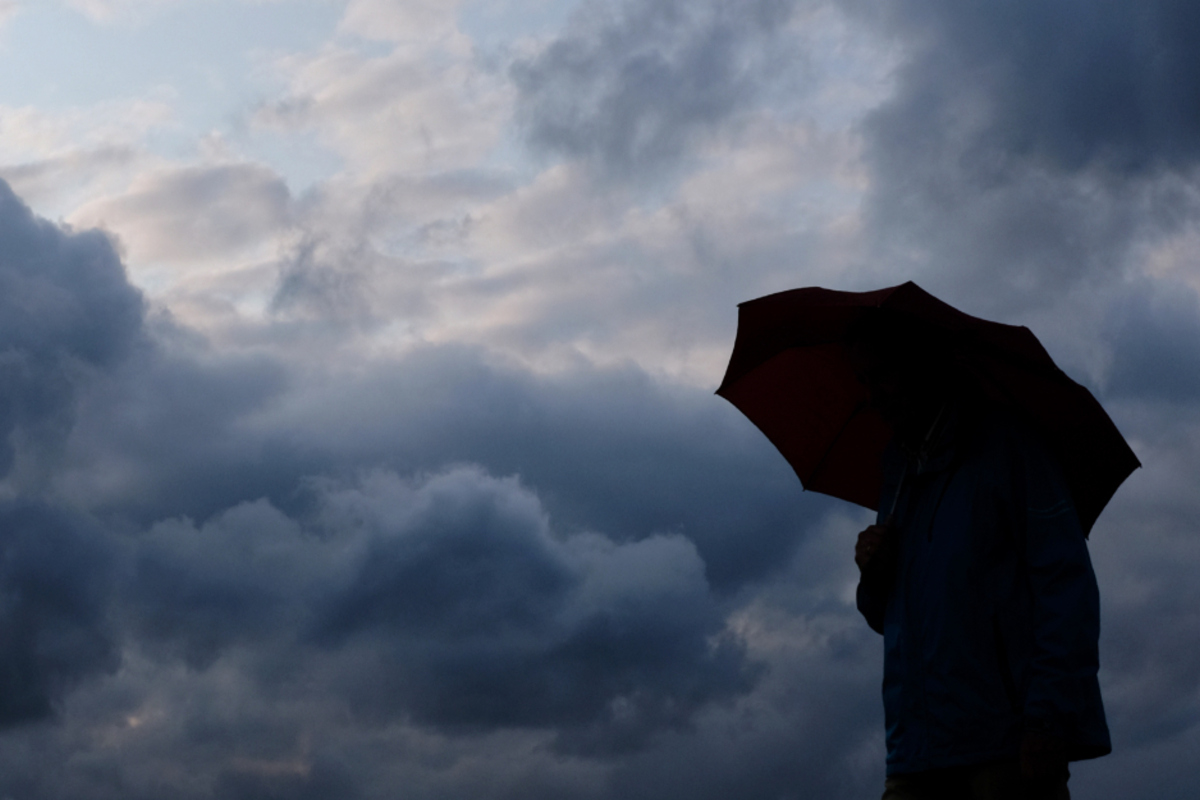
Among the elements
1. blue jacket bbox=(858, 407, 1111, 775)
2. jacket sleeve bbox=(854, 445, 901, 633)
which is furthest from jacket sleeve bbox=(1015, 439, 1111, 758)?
jacket sleeve bbox=(854, 445, 901, 633)

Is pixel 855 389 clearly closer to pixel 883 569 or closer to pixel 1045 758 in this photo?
pixel 883 569

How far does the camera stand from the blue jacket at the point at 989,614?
4.46 meters

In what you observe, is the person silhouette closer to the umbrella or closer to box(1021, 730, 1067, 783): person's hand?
box(1021, 730, 1067, 783): person's hand

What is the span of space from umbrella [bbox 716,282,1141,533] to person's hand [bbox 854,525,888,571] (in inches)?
29.8

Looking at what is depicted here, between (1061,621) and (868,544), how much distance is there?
1024 millimetres

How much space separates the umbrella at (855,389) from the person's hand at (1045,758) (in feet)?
4.61

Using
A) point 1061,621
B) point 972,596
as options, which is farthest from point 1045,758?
point 972,596

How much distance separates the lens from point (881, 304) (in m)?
5.16

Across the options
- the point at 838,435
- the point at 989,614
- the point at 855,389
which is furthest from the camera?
the point at 838,435

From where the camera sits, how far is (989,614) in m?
4.74

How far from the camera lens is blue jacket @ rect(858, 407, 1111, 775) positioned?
4.46 m

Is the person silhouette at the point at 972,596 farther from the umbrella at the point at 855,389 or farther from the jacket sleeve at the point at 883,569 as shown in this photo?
the umbrella at the point at 855,389

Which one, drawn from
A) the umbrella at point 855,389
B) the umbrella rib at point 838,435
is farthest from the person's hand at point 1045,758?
the umbrella rib at point 838,435

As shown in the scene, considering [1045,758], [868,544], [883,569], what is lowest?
[1045,758]
